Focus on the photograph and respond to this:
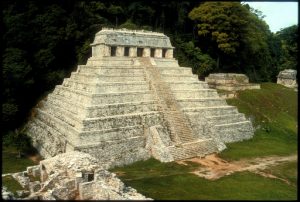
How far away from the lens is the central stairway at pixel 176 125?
29186 mm

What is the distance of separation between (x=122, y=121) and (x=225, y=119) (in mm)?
10519

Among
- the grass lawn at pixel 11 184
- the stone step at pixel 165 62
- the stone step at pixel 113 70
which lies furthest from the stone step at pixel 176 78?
the grass lawn at pixel 11 184

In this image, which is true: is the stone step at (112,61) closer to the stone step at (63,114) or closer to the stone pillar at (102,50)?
the stone pillar at (102,50)

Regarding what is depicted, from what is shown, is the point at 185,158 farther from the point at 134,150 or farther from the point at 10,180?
the point at 10,180

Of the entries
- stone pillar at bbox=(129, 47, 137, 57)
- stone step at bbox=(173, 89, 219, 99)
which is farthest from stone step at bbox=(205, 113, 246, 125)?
stone pillar at bbox=(129, 47, 137, 57)

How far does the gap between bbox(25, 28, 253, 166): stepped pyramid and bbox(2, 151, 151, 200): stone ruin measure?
12.0ft

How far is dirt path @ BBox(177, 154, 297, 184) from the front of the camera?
1013 inches

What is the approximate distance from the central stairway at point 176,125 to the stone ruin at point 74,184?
26.2ft

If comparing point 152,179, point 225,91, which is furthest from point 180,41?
point 152,179

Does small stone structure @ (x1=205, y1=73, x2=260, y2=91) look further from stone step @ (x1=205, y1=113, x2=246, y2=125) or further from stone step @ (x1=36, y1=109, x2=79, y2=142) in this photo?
stone step @ (x1=36, y1=109, x2=79, y2=142)

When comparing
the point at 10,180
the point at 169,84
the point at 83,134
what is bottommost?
the point at 10,180

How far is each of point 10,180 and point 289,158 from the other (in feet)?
67.4

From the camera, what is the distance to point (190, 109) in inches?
1303

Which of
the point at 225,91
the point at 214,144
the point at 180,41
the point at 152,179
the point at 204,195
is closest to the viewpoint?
the point at 204,195
